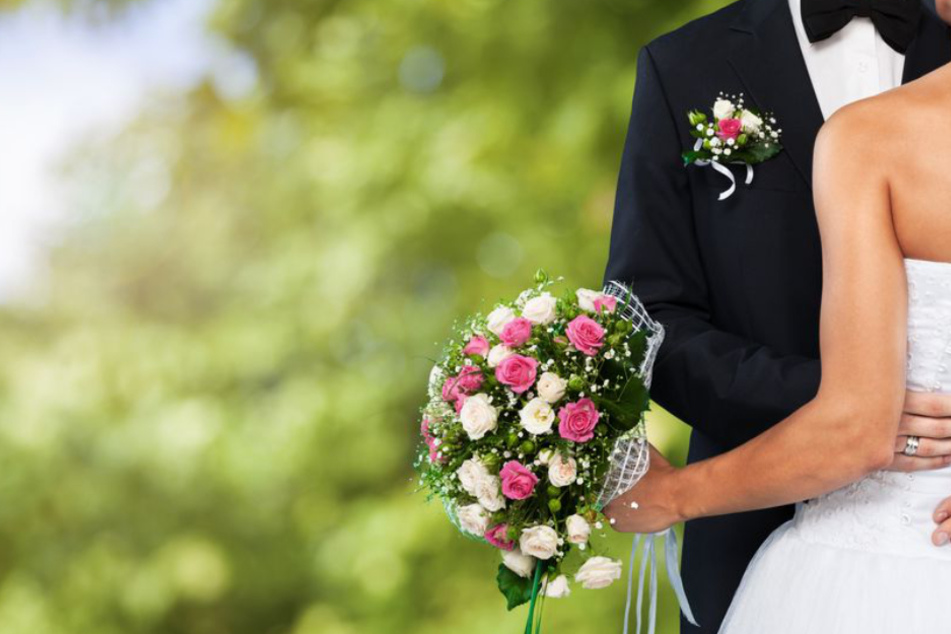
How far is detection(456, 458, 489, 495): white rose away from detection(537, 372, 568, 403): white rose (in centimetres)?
11

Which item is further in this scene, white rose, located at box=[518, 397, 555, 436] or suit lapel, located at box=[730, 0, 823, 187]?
suit lapel, located at box=[730, 0, 823, 187]

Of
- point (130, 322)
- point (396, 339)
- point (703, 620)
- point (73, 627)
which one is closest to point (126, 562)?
point (73, 627)

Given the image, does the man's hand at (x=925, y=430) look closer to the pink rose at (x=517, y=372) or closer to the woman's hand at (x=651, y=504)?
the woman's hand at (x=651, y=504)

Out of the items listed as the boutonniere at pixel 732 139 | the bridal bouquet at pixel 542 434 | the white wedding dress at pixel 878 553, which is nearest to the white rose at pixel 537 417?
the bridal bouquet at pixel 542 434

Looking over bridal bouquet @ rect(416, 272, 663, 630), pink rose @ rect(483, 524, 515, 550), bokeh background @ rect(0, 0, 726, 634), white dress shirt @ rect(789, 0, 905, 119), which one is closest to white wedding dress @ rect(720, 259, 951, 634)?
bridal bouquet @ rect(416, 272, 663, 630)

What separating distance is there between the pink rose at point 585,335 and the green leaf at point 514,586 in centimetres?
29

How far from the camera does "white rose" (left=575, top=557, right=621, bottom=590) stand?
1.52 meters

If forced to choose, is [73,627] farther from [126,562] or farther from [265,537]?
[265,537]

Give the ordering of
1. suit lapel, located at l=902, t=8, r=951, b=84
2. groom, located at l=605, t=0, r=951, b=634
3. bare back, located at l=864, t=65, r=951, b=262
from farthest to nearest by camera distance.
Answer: suit lapel, located at l=902, t=8, r=951, b=84 < groom, located at l=605, t=0, r=951, b=634 < bare back, located at l=864, t=65, r=951, b=262

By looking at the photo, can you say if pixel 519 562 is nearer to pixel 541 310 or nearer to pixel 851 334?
pixel 541 310

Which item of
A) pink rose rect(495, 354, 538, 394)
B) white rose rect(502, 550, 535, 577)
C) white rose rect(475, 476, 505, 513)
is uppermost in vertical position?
pink rose rect(495, 354, 538, 394)

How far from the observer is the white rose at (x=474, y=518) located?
4.92 ft

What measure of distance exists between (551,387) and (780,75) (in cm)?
68

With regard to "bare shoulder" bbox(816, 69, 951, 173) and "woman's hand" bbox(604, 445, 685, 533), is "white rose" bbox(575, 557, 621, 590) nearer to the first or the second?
"woman's hand" bbox(604, 445, 685, 533)
